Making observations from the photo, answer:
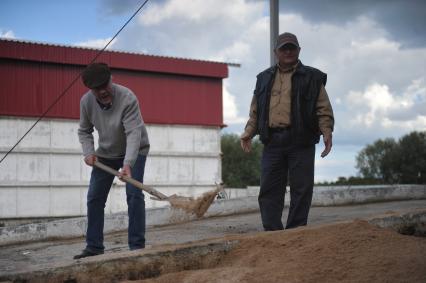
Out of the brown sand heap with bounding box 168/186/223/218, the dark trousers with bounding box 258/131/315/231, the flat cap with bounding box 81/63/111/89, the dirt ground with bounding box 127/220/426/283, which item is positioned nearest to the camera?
the dirt ground with bounding box 127/220/426/283

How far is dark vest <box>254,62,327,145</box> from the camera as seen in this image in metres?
5.52

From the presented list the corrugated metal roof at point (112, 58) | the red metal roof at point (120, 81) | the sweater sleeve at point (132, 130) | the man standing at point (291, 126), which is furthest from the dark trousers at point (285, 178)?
the corrugated metal roof at point (112, 58)

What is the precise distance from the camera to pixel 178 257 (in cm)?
434

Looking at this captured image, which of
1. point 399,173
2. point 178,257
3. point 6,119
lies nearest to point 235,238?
point 178,257

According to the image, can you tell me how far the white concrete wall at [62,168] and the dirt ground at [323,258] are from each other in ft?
53.2

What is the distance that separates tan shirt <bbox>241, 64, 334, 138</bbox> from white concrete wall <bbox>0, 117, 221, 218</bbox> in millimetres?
15207

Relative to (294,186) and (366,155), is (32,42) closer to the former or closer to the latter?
(294,186)

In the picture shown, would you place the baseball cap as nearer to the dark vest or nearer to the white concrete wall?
the dark vest

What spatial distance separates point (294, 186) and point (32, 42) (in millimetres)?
16188

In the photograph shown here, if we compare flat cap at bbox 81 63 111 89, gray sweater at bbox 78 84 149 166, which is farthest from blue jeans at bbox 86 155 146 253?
flat cap at bbox 81 63 111 89

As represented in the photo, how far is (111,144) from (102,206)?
2.08 feet

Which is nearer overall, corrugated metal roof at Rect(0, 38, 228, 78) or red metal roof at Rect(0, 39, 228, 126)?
corrugated metal roof at Rect(0, 38, 228, 78)

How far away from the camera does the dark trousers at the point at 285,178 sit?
5.58 metres

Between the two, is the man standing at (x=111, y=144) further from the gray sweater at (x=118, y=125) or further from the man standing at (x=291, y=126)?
the man standing at (x=291, y=126)
